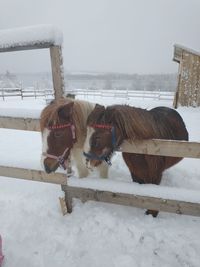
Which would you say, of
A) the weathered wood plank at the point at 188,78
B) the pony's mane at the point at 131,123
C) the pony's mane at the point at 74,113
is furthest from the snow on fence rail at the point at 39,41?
the weathered wood plank at the point at 188,78

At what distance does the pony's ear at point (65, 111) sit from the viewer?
2.35 m

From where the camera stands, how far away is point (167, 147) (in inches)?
90.3

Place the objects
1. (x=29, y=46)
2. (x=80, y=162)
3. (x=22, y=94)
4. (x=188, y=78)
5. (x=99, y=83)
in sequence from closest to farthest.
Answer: (x=29, y=46)
(x=80, y=162)
(x=188, y=78)
(x=22, y=94)
(x=99, y=83)

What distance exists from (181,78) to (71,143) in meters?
11.1

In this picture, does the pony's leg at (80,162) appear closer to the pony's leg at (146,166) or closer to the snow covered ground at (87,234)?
the snow covered ground at (87,234)

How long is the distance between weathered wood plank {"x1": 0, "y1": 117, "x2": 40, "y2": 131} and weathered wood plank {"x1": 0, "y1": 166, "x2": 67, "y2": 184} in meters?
0.58

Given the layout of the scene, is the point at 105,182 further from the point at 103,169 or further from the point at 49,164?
the point at 103,169

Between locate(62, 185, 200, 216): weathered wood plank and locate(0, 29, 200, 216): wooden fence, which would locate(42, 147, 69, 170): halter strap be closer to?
locate(0, 29, 200, 216): wooden fence

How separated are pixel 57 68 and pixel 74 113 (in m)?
0.55

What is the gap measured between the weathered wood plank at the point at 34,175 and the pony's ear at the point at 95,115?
32.9 inches

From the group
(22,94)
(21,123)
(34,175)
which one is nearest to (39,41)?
(21,123)

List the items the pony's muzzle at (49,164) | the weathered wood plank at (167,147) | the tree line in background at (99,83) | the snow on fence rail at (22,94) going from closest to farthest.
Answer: the weathered wood plank at (167,147)
the pony's muzzle at (49,164)
the snow on fence rail at (22,94)
the tree line in background at (99,83)

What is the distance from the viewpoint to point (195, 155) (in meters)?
2.26

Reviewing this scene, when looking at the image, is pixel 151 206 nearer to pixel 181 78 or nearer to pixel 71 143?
pixel 71 143
